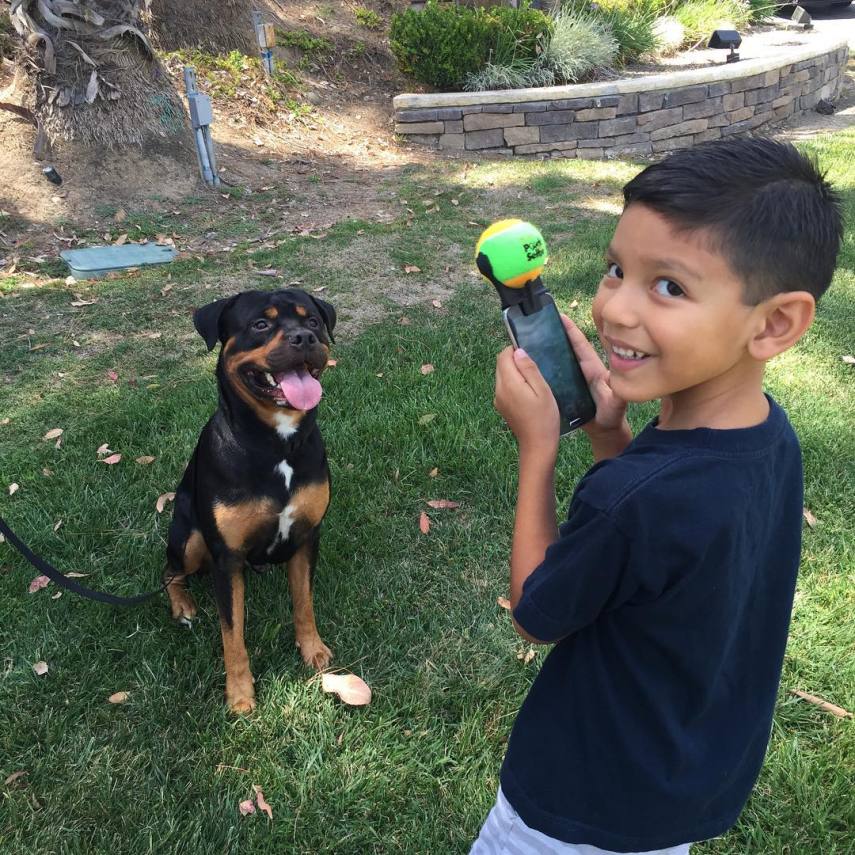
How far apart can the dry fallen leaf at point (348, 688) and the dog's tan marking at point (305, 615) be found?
10 centimetres

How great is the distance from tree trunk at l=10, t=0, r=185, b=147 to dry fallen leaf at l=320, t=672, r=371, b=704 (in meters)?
6.86

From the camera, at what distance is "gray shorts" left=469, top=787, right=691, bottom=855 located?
147cm

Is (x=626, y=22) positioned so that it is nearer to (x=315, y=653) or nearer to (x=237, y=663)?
(x=315, y=653)

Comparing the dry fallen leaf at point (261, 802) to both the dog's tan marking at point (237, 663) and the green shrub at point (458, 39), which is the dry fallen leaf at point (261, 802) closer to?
the dog's tan marking at point (237, 663)

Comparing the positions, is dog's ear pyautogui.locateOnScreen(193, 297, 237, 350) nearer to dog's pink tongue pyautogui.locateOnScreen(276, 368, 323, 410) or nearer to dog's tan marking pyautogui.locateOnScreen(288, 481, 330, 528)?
dog's pink tongue pyautogui.locateOnScreen(276, 368, 323, 410)

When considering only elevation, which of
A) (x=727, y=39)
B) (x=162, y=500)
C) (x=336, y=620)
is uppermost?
(x=727, y=39)

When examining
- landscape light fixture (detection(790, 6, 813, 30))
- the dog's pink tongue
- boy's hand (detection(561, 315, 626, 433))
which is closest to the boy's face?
boy's hand (detection(561, 315, 626, 433))

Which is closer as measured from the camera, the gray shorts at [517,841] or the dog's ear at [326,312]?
the gray shorts at [517,841]

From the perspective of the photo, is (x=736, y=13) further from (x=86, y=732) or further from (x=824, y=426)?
(x=86, y=732)

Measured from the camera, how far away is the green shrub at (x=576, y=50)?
10375 mm

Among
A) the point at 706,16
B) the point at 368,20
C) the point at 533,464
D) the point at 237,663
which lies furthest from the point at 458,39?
the point at 533,464

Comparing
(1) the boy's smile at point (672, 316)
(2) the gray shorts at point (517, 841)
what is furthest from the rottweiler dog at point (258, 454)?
(1) the boy's smile at point (672, 316)

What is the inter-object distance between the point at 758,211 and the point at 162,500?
3277 millimetres

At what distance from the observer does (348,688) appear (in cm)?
→ 277
